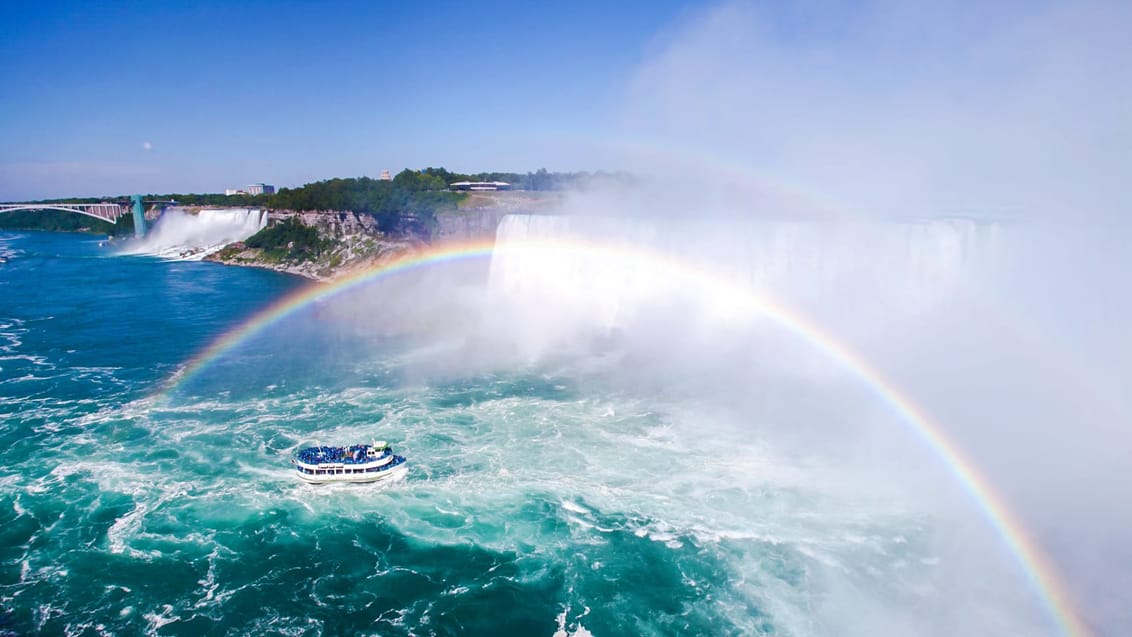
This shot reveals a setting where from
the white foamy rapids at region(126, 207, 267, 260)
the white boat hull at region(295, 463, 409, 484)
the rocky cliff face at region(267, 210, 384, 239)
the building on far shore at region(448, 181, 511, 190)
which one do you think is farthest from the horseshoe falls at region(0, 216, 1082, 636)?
the white foamy rapids at region(126, 207, 267, 260)

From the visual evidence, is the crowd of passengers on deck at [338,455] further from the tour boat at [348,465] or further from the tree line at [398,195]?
the tree line at [398,195]

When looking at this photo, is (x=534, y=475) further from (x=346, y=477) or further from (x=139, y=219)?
(x=139, y=219)

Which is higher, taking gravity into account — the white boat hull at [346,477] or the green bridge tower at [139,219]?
the green bridge tower at [139,219]

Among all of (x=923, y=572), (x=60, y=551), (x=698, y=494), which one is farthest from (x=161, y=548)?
(x=923, y=572)

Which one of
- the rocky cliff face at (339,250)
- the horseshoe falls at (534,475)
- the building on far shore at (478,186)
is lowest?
the horseshoe falls at (534,475)

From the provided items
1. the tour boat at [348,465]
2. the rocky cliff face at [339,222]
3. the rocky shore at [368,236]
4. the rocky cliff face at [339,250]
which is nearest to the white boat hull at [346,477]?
the tour boat at [348,465]

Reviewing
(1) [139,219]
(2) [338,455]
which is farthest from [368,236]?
(1) [139,219]
